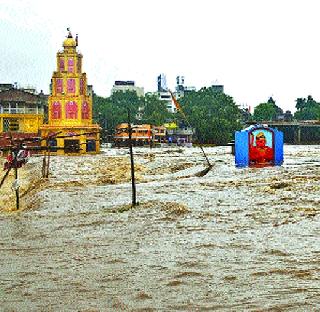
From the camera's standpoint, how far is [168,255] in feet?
21.0

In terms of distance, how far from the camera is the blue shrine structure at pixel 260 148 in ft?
70.0

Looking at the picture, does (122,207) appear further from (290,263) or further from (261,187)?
(290,263)

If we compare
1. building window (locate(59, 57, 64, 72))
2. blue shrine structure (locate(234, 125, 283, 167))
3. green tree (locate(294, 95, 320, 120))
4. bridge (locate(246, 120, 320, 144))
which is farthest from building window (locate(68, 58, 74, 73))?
green tree (locate(294, 95, 320, 120))

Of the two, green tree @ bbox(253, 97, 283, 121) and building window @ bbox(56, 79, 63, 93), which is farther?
green tree @ bbox(253, 97, 283, 121)

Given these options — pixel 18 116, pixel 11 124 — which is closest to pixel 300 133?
pixel 18 116

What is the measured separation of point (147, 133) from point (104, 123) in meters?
10.4

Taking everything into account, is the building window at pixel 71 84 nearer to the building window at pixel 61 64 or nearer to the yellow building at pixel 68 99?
Result: the yellow building at pixel 68 99

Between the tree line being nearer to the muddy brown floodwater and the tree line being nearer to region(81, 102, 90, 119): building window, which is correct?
region(81, 102, 90, 119): building window

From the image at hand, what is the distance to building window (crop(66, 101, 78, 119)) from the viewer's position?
5253 cm

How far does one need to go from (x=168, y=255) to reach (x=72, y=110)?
1857 inches

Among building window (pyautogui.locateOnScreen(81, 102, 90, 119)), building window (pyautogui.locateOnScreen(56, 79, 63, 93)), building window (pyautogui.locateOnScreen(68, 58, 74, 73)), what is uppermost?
building window (pyautogui.locateOnScreen(68, 58, 74, 73))

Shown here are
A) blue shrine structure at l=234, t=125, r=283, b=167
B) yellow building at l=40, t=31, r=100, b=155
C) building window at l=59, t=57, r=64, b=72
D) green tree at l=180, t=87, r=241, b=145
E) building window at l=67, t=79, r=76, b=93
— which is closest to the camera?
blue shrine structure at l=234, t=125, r=283, b=167

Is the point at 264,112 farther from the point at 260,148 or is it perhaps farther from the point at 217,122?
the point at 260,148

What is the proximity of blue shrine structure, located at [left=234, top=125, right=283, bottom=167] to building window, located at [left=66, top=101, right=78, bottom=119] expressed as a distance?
1293 inches
